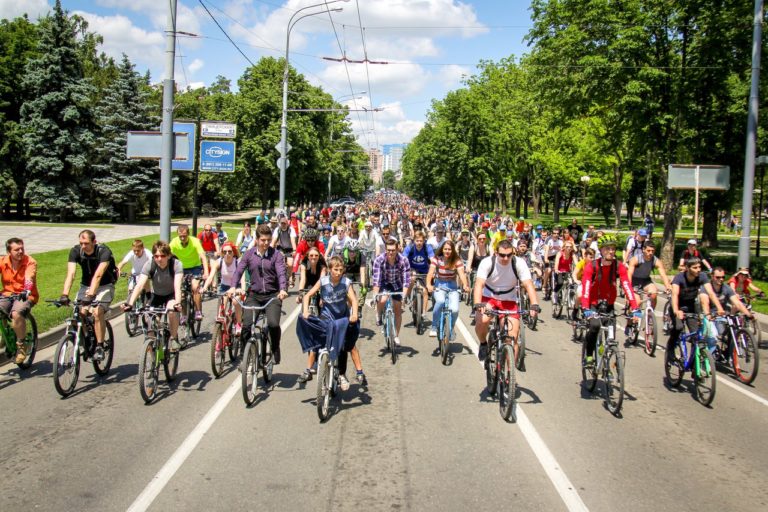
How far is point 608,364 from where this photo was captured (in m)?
7.47

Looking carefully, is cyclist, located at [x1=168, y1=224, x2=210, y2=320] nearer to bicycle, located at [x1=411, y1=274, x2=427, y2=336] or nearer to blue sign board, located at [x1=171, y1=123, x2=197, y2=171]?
bicycle, located at [x1=411, y1=274, x2=427, y2=336]

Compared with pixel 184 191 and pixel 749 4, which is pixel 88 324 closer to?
pixel 749 4

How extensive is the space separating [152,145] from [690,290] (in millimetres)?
11611

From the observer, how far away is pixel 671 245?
25.4m

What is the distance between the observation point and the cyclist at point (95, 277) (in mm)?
8172

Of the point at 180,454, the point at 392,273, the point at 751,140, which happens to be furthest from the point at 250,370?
the point at 751,140

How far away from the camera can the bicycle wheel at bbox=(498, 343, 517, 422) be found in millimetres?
6754

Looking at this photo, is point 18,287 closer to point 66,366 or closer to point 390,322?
point 66,366

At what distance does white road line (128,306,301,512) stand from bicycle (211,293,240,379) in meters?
0.55

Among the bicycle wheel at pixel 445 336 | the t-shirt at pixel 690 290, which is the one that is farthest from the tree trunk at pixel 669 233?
the bicycle wheel at pixel 445 336

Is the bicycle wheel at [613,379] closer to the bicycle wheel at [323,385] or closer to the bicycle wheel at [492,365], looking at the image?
the bicycle wheel at [492,365]

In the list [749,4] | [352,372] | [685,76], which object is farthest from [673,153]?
[352,372]

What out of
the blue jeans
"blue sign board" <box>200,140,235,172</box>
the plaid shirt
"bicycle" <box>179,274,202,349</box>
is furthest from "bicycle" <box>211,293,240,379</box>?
"blue sign board" <box>200,140,235,172</box>

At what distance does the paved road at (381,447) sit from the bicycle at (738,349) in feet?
1.16
